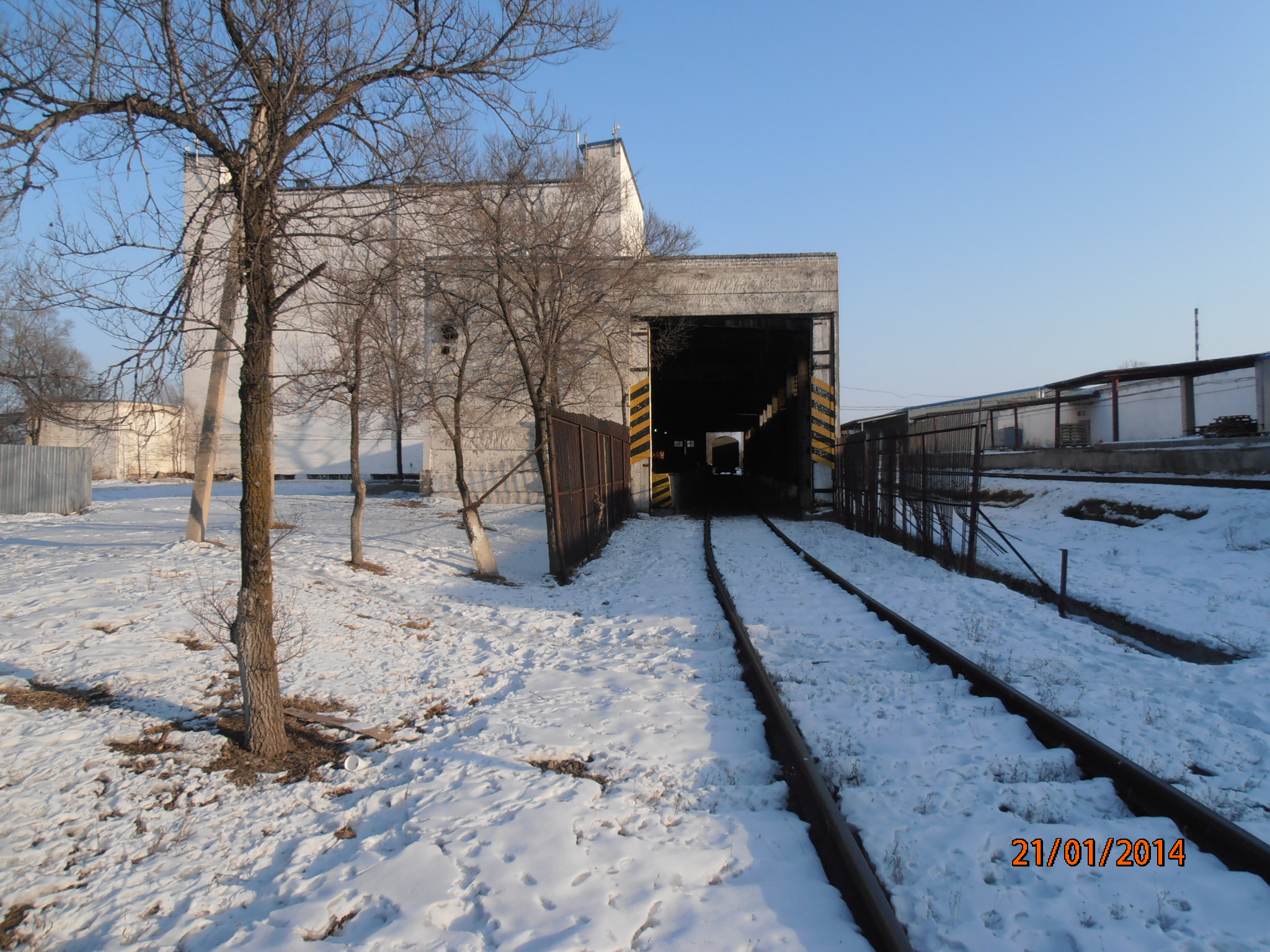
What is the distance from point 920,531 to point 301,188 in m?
11.8

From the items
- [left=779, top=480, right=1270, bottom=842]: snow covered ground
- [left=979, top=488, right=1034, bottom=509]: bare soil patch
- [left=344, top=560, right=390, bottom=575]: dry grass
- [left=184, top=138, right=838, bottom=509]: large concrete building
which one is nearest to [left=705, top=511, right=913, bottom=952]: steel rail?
[left=779, top=480, right=1270, bottom=842]: snow covered ground

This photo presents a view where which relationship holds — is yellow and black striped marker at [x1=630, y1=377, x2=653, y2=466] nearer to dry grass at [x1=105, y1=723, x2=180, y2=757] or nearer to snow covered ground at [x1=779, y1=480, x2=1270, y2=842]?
snow covered ground at [x1=779, y1=480, x2=1270, y2=842]

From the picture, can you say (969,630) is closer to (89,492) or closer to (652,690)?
(652,690)

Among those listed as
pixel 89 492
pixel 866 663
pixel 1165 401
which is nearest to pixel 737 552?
pixel 866 663

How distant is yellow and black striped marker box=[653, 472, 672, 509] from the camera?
82.5 feet

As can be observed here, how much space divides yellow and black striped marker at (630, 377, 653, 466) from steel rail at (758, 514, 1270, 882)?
16.8 meters

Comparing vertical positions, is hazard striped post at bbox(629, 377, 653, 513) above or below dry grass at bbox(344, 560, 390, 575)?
above

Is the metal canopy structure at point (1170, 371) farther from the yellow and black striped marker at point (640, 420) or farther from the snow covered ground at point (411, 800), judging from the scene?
the snow covered ground at point (411, 800)

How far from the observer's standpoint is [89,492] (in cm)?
2072

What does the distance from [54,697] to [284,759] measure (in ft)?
6.96

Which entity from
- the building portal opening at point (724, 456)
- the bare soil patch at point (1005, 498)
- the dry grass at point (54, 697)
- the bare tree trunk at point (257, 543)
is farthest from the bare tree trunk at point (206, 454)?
the building portal opening at point (724, 456)

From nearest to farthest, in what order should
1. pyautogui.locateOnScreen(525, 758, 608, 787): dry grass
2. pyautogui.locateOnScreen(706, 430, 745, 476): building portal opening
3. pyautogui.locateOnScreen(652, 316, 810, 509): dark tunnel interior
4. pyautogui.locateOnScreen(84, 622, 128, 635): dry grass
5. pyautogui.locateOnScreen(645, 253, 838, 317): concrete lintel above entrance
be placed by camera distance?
1. pyautogui.locateOnScreen(525, 758, 608, 787): dry grass
2. pyautogui.locateOnScreen(84, 622, 128, 635): dry grass
3. pyautogui.locateOnScreen(645, 253, 838, 317): concrete lintel above entrance
4. pyautogui.locateOnScreen(652, 316, 810, 509): dark tunnel interior
5. pyautogui.locateOnScreen(706, 430, 745, 476): building portal opening

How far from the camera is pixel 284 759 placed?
4.54 meters

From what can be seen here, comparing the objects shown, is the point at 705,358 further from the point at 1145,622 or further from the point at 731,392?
the point at 1145,622
